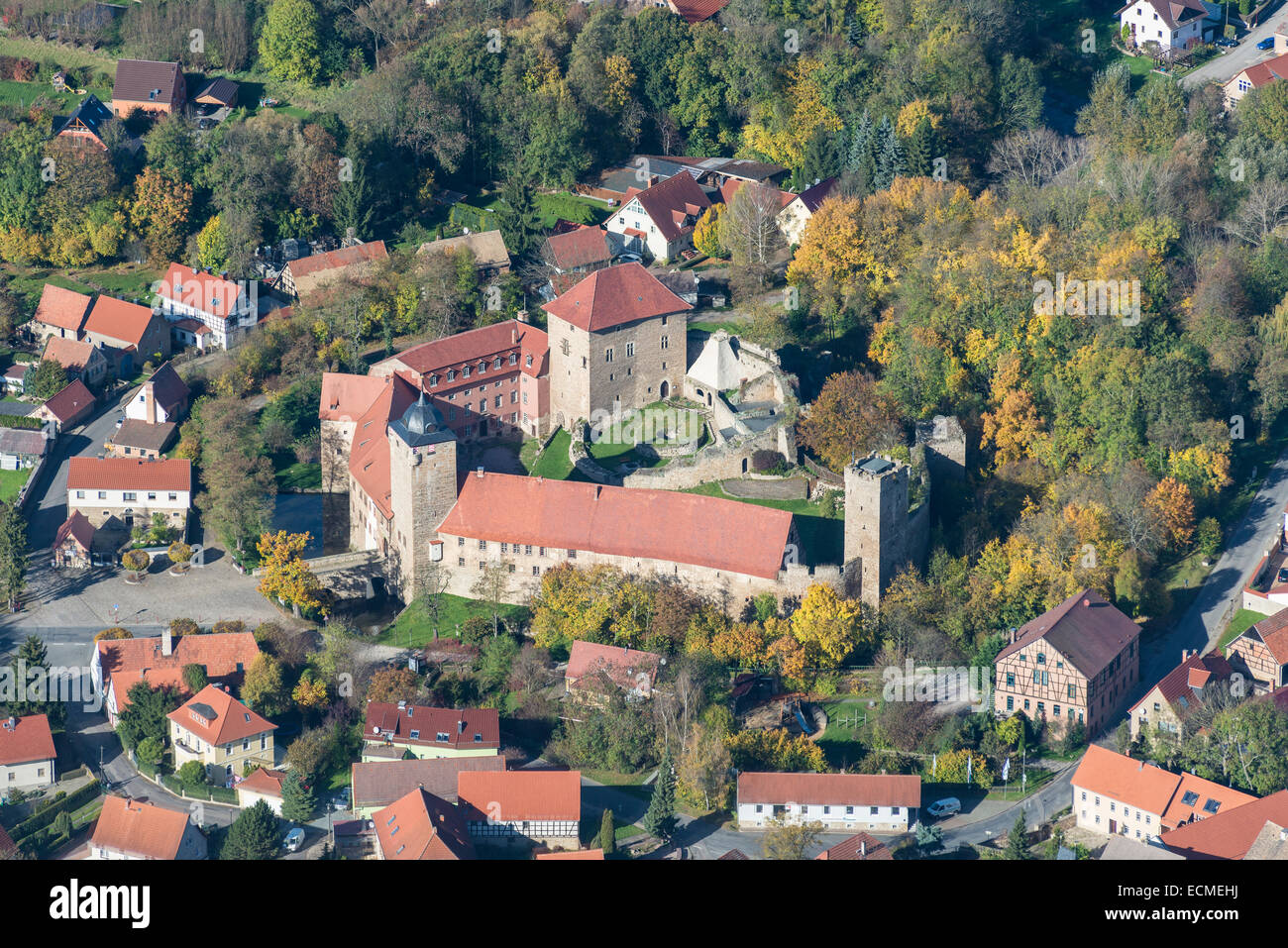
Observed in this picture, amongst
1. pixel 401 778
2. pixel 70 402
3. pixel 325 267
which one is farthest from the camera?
pixel 325 267

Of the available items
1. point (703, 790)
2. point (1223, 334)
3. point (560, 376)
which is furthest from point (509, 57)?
point (703, 790)

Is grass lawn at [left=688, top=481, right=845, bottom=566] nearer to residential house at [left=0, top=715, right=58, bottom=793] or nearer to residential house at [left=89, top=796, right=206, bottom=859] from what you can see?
residential house at [left=89, top=796, right=206, bottom=859]

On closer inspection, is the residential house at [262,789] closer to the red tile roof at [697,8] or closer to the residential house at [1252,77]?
the red tile roof at [697,8]

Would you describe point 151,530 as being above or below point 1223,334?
below

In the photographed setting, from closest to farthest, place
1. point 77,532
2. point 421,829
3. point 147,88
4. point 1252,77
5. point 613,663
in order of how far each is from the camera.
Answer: point 421,829
point 613,663
point 77,532
point 1252,77
point 147,88

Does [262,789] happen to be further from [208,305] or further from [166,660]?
[208,305]

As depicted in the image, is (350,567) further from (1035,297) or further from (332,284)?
(1035,297)

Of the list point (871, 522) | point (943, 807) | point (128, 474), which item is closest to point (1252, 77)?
point (871, 522)
